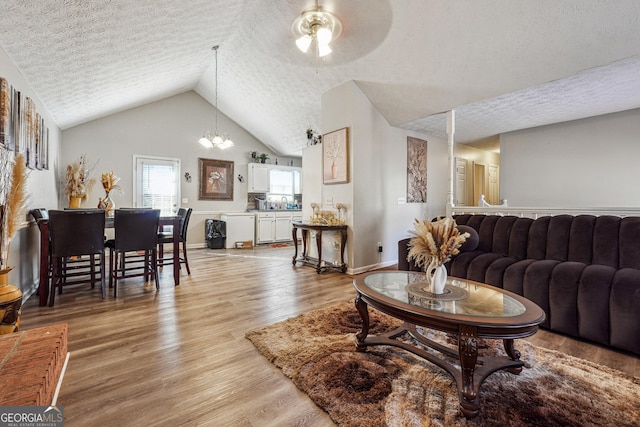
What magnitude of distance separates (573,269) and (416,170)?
3.63 meters

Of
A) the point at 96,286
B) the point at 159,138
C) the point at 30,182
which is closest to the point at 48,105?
the point at 30,182

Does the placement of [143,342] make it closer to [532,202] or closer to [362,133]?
[362,133]

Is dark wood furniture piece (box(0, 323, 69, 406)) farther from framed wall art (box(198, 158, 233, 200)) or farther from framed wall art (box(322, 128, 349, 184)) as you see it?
framed wall art (box(198, 158, 233, 200))

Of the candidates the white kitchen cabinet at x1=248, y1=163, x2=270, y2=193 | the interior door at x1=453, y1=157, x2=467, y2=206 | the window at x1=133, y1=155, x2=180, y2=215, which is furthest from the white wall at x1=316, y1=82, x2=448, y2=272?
the window at x1=133, y1=155, x2=180, y2=215

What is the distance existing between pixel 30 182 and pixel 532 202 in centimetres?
883

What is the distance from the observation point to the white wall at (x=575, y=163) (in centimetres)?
513

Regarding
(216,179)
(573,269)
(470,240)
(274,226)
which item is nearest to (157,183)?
(216,179)

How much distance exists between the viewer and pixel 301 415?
1.42m

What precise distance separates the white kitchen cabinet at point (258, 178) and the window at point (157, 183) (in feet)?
5.82

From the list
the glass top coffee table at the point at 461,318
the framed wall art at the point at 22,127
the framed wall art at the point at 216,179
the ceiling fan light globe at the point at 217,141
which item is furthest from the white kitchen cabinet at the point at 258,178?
the glass top coffee table at the point at 461,318

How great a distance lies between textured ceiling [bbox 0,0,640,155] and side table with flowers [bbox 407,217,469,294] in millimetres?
2634

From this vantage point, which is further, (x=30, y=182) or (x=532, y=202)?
(x=532, y=202)

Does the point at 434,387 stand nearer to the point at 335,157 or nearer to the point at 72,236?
the point at 335,157

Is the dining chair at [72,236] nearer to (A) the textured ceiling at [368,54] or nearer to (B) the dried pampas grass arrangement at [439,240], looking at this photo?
(A) the textured ceiling at [368,54]
